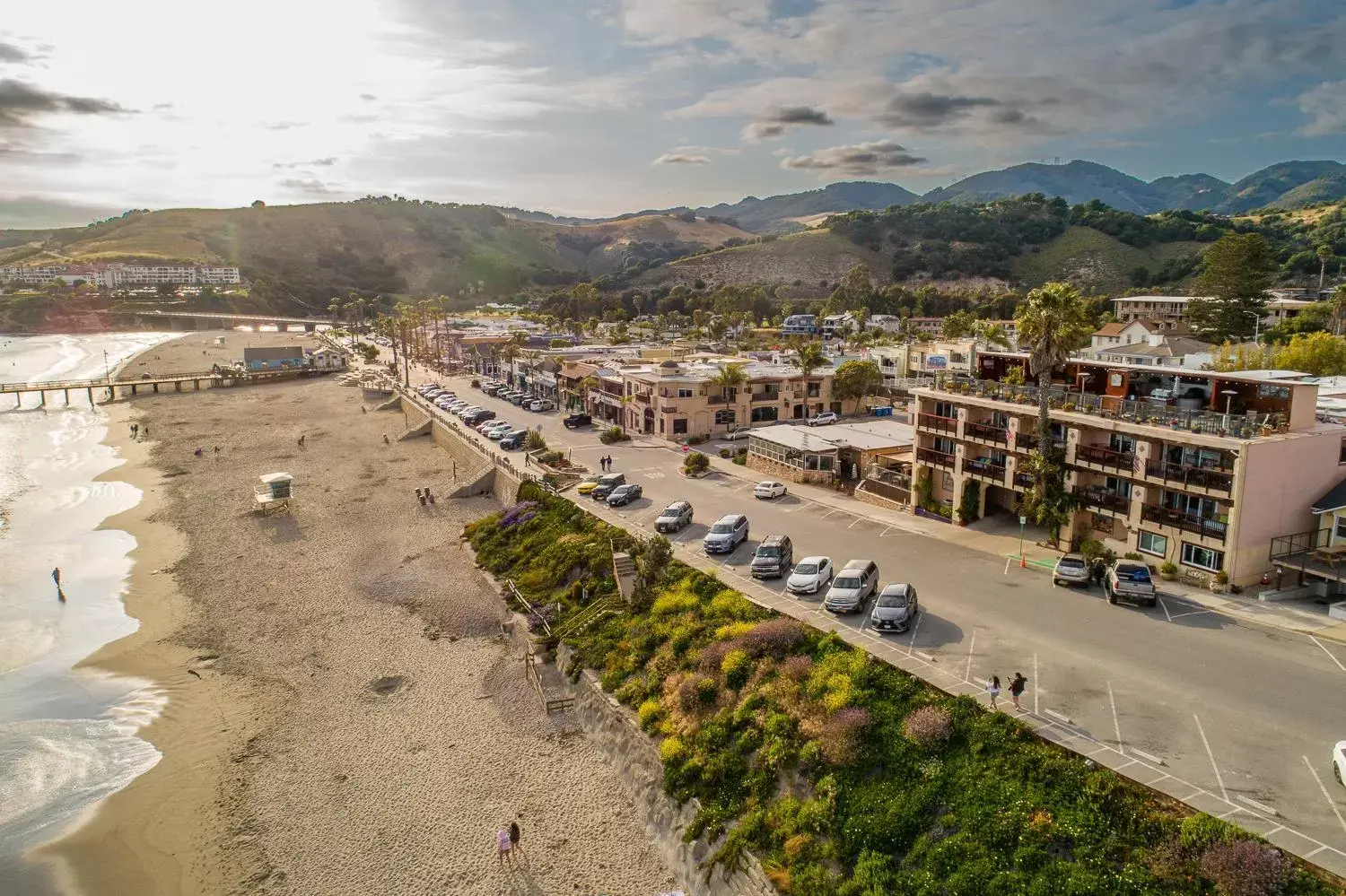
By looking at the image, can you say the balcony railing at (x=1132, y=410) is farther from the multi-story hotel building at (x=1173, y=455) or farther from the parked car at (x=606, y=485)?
the parked car at (x=606, y=485)

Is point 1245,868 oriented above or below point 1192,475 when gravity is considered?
below

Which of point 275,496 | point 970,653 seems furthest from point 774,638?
point 275,496

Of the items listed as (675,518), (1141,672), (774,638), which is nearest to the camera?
(1141,672)

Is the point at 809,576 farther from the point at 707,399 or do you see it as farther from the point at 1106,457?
the point at 707,399

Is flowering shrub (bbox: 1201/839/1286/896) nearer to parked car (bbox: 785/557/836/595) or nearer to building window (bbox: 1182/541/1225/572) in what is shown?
parked car (bbox: 785/557/836/595)

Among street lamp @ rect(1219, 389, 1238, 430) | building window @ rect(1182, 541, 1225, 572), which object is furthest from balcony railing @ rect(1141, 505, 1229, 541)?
street lamp @ rect(1219, 389, 1238, 430)

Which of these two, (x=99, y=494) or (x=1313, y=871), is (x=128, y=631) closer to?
(x=99, y=494)

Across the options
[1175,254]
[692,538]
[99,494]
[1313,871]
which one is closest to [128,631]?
[692,538]
